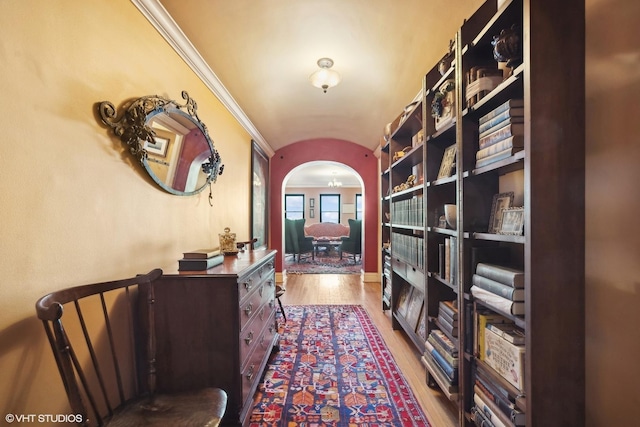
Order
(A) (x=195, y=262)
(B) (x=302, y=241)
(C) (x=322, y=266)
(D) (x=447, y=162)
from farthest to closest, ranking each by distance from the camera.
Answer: (B) (x=302, y=241) < (C) (x=322, y=266) < (D) (x=447, y=162) < (A) (x=195, y=262)

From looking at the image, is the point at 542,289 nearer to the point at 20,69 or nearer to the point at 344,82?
the point at 20,69

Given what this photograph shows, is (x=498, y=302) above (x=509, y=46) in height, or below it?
below

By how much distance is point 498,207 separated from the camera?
54.4 inches

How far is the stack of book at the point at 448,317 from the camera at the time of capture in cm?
166

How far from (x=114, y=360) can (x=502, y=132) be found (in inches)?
75.7

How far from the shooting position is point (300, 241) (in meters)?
7.29

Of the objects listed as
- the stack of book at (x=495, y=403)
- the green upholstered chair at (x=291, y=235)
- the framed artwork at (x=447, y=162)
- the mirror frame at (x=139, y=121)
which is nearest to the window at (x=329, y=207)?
the green upholstered chair at (x=291, y=235)

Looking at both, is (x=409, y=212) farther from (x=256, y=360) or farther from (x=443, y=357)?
(x=256, y=360)

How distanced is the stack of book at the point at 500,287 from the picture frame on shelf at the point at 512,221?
17 centimetres

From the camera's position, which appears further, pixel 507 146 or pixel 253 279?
pixel 253 279

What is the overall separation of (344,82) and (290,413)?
2.98 meters

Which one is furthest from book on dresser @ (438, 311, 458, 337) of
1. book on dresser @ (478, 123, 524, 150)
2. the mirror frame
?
the mirror frame

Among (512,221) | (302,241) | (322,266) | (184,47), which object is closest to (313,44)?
(184,47)

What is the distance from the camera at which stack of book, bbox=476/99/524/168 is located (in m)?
1.16
